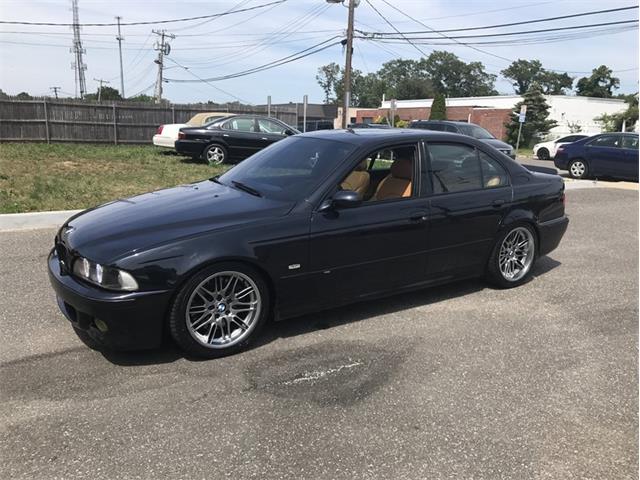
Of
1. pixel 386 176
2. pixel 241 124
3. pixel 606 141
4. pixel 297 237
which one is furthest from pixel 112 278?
pixel 606 141

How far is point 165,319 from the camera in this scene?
352 centimetres

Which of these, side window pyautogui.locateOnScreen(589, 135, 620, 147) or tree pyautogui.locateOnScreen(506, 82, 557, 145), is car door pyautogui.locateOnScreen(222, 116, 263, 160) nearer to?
side window pyautogui.locateOnScreen(589, 135, 620, 147)

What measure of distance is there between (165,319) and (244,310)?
0.55 metres

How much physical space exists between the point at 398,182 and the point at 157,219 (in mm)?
2100

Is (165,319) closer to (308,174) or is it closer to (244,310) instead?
(244,310)

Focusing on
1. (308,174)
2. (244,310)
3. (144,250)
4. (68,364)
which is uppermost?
(308,174)

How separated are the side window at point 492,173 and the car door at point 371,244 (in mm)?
825

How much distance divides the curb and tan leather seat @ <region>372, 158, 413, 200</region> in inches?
198

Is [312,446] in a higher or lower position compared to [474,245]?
lower

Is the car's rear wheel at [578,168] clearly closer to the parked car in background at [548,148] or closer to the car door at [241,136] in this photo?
the car door at [241,136]

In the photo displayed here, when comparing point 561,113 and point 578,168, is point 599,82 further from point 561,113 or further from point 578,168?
point 578,168

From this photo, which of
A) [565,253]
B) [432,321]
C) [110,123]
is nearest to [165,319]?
[432,321]

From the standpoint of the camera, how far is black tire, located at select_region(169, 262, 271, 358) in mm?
3492

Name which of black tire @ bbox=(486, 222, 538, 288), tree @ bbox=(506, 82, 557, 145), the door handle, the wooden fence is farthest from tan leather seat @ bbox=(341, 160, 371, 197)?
tree @ bbox=(506, 82, 557, 145)
